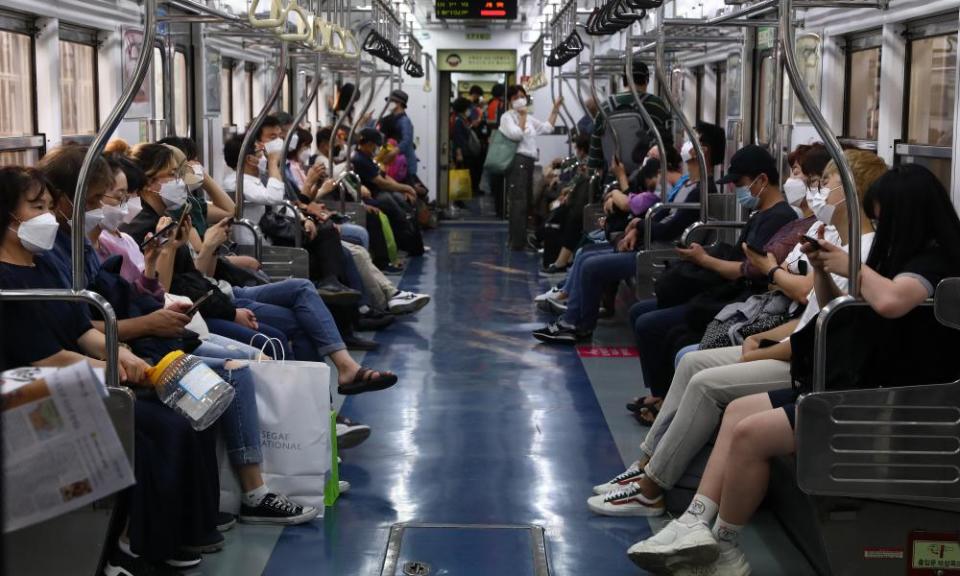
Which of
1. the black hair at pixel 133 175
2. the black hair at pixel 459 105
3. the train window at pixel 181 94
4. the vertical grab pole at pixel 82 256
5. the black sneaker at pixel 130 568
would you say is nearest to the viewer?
the vertical grab pole at pixel 82 256

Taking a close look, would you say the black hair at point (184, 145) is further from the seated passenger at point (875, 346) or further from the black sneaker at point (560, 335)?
the seated passenger at point (875, 346)

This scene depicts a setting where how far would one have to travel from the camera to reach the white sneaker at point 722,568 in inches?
146

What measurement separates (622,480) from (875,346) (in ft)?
4.49

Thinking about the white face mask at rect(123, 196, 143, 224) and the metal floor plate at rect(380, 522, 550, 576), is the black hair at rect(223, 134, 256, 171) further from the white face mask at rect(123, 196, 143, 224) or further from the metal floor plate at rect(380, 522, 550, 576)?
the metal floor plate at rect(380, 522, 550, 576)

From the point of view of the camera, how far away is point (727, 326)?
16.2ft

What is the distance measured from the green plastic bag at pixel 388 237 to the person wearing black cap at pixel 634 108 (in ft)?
6.51

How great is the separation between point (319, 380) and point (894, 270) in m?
1.94

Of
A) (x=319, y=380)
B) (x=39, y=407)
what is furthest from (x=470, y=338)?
(x=39, y=407)

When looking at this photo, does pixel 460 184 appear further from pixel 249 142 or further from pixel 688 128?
pixel 688 128

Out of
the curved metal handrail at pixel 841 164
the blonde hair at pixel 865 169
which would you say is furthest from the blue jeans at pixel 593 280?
the curved metal handrail at pixel 841 164

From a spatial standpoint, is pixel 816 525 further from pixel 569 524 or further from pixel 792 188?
pixel 792 188

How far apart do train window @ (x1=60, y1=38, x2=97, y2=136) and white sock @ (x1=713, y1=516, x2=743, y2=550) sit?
13.3 feet

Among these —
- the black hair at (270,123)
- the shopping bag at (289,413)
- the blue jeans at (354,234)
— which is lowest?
the shopping bag at (289,413)

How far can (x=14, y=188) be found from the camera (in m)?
3.50
